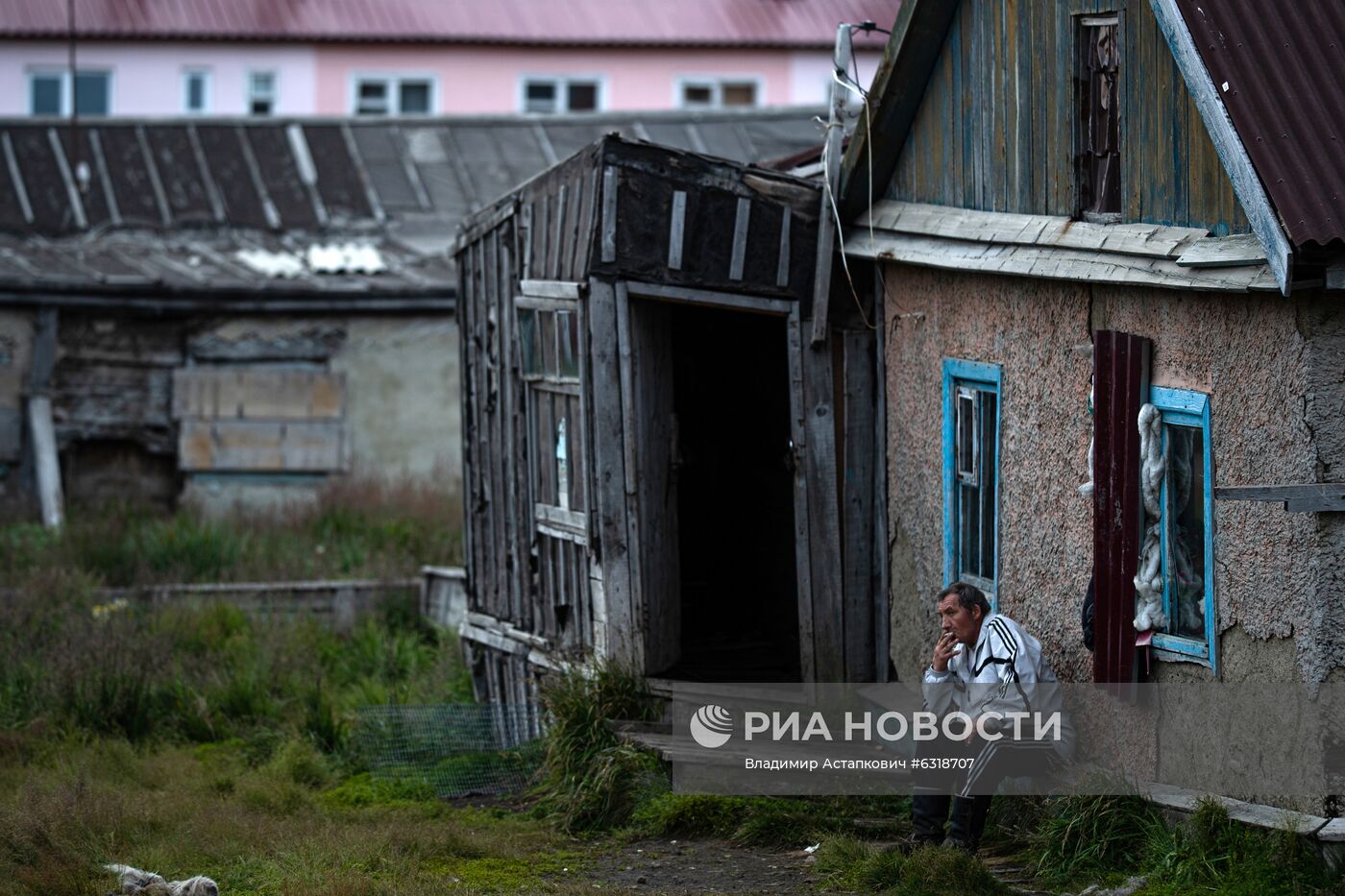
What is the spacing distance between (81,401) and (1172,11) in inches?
561

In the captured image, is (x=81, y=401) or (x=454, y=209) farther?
(x=454, y=209)

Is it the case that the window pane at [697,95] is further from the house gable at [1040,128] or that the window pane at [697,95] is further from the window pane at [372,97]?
the house gable at [1040,128]

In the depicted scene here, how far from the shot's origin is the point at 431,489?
1856 centimetres

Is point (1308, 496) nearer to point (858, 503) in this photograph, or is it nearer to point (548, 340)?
point (858, 503)

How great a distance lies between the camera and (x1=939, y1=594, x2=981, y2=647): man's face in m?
7.83

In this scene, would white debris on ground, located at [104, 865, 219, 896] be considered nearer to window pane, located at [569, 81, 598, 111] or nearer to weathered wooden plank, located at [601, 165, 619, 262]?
weathered wooden plank, located at [601, 165, 619, 262]

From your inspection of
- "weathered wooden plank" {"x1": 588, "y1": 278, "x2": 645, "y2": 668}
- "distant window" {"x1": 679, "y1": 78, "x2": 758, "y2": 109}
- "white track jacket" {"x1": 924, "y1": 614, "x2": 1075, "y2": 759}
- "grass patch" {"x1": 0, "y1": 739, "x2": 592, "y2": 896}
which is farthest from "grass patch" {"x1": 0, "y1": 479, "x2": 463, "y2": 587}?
"distant window" {"x1": 679, "y1": 78, "x2": 758, "y2": 109}

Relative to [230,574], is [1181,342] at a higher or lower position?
higher

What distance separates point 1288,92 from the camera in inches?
263

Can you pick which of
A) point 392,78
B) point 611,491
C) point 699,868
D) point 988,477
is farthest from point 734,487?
point 392,78

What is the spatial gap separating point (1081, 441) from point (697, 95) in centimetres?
2664

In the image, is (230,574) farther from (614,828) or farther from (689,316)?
(614,828)

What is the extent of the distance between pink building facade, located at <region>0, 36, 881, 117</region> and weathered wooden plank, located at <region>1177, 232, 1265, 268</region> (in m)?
25.1

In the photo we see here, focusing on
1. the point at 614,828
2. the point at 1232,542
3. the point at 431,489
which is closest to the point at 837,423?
the point at 614,828
